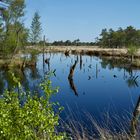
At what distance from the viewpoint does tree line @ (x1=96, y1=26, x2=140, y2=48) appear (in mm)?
157375

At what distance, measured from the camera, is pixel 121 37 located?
157m

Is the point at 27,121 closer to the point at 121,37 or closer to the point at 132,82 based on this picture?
the point at 132,82

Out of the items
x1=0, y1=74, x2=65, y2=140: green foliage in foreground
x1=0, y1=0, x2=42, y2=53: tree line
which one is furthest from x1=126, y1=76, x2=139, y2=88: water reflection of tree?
x1=0, y1=74, x2=65, y2=140: green foliage in foreground

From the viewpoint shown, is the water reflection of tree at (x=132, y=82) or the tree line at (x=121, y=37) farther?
the tree line at (x=121, y=37)

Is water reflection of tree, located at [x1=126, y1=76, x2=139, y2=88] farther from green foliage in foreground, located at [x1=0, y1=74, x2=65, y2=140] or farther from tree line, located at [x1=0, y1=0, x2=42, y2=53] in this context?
green foliage in foreground, located at [x1=0, y1=74, x2=65, y2=140]

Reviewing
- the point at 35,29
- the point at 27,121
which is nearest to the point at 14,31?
the point at 35,29

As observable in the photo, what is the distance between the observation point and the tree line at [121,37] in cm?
15738

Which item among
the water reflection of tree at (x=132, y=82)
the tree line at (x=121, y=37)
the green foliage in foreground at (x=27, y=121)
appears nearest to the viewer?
the green foliage in foreground at (x=27, y=121)

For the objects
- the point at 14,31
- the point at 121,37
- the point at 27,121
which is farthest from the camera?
the point at 121,37

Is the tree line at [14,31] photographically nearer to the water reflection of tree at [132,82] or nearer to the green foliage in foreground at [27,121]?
the water reflection of tree at [132,82]

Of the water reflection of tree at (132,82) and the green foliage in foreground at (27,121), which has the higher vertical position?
the green foliage in foreground at (27,121)

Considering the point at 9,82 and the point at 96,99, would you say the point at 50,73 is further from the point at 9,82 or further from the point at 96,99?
the point at 9,82

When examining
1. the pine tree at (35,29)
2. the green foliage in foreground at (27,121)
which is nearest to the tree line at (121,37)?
the pine tree at (35,29)

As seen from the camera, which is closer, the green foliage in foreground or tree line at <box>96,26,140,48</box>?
the green foliage in foreground
